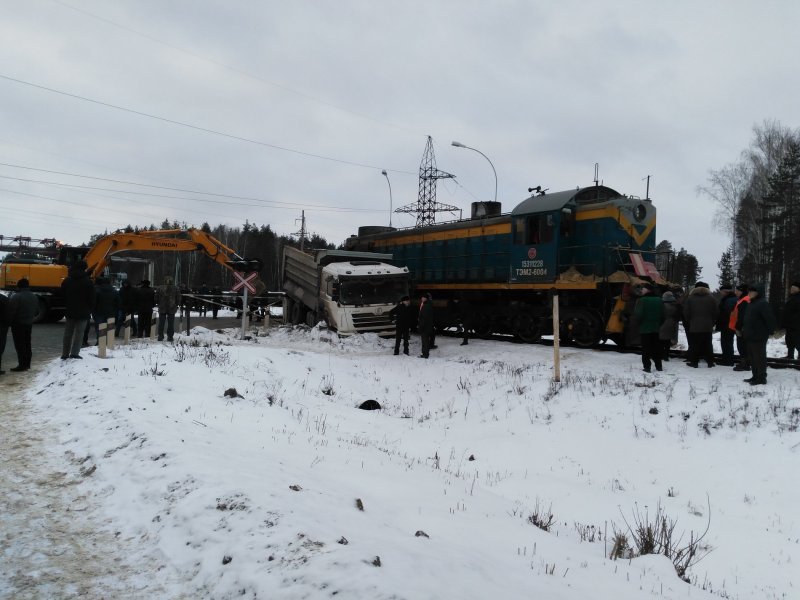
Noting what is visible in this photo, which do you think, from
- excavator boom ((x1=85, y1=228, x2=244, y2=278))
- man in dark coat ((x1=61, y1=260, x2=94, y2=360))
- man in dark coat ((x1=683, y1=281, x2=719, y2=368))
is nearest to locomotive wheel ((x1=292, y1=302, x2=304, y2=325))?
excavator boom ((x1=85, y1=228, x2=244, y2=278))

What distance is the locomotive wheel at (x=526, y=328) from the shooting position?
600 inches

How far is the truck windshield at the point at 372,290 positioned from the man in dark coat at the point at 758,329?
10356mm

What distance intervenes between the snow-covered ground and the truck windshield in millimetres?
4726

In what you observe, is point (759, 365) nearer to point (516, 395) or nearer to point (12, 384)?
point (516, 395)

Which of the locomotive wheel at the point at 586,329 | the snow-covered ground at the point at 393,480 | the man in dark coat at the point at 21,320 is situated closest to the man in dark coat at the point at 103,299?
the snow-covered ground at the point at 393,480

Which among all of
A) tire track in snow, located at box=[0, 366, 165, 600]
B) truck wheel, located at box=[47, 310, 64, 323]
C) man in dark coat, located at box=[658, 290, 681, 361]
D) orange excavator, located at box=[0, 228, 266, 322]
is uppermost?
orange excavator, located at box=[0, 228, 266, 322]

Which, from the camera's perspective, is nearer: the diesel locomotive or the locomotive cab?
the diesel locomotive

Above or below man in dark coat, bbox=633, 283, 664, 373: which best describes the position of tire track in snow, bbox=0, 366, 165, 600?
below

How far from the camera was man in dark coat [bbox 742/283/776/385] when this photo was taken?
897cm

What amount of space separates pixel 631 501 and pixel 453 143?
18.4 metres

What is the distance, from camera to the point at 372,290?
17.3 metres

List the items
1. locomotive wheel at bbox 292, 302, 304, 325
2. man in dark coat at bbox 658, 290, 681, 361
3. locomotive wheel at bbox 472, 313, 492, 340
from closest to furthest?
man in dark coat at bbox 658, 290, 681, 361, locomotive wheel at bbox 472, 313, 492, 340, locomotive wheel at bbox 292, 302, 304, 325

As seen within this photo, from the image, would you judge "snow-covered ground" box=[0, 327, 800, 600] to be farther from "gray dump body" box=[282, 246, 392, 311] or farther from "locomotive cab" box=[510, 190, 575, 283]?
"gray dump body" box=[282, 246, 392, 311]

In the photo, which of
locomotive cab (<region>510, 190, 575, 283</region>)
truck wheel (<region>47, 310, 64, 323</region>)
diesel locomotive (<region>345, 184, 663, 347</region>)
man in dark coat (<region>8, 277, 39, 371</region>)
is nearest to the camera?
man in dark coat (<region>8, 277, 39, 371</region>)
